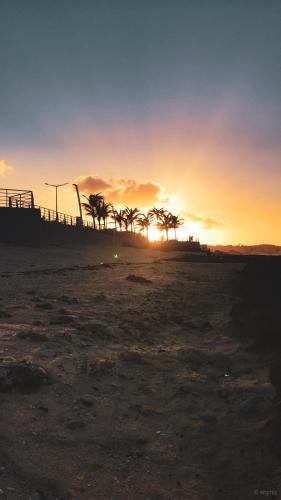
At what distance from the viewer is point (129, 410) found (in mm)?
5473

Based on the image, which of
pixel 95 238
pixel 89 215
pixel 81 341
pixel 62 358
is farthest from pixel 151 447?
pixel 89 215

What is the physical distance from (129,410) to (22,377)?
1.43 meters

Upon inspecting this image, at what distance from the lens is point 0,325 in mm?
8305

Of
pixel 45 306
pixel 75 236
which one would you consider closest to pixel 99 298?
pixel 45 306

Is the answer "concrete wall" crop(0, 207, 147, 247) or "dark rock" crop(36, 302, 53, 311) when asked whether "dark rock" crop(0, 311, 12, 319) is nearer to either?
"dark rock" crop(36, 302, 53, 311)

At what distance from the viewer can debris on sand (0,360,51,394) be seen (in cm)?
551

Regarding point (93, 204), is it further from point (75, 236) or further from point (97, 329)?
point (97, 329)

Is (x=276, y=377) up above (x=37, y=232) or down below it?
below

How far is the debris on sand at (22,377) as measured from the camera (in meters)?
5.51

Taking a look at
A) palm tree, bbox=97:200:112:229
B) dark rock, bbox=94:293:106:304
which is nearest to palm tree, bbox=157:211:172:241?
palm tree, bbox=97:200:112:229

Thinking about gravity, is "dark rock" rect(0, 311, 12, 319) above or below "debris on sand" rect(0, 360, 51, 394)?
above

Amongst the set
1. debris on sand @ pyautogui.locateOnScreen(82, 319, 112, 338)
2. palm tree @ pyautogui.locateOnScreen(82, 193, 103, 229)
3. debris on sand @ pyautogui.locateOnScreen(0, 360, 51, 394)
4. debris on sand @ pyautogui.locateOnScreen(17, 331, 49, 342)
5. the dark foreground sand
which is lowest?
the dark foreground sand

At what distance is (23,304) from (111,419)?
6.22 meters

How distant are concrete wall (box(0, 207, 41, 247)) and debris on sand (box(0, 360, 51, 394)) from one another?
33.0 metres
